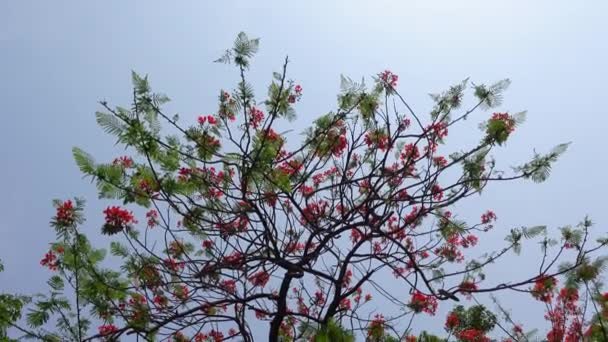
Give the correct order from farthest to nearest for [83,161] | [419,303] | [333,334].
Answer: [419,303] < [83,161] < [333,334]

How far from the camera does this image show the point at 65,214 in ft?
14.3

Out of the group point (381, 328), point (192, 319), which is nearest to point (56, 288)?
point (192, 319)

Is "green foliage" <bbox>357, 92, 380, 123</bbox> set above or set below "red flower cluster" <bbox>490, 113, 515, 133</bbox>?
above

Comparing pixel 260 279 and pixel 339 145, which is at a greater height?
pixel 339 145

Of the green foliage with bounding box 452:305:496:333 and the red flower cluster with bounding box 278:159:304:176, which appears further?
the green foliage with bounding box 452:305:496:333

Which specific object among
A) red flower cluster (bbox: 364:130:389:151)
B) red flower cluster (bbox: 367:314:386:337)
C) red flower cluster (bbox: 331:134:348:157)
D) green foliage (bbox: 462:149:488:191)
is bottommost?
red flower cluster (bbox: 367:314:386:337)

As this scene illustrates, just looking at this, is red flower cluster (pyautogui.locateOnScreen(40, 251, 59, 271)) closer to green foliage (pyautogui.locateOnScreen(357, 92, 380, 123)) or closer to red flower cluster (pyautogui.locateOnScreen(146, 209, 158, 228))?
red flower cluster (pyautogui.locateOnScreen(146, 209, 158, 228))

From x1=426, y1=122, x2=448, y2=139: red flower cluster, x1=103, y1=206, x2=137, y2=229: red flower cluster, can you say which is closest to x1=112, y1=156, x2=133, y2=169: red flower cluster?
x1=103, y1=206, x2=137, y2=229: red flower cluster

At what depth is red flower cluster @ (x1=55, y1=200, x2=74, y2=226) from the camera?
433cm

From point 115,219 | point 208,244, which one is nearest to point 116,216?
point 115,219

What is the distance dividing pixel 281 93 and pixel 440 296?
202 cm

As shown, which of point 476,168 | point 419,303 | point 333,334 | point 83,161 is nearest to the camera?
point 333,334

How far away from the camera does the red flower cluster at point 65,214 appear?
171 inches

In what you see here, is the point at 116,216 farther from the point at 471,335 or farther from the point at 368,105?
the point at 471,335
